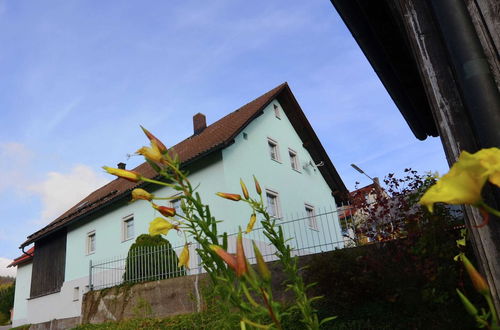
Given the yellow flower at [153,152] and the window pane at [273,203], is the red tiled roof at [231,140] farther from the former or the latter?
the yellow flower at [153,152]

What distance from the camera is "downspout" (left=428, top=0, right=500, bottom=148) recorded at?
4.15ft

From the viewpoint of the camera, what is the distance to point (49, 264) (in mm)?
18438

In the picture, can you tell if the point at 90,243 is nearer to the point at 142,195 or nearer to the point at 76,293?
the point at 76,293

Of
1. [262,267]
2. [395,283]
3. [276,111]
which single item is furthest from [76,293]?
[262,267]

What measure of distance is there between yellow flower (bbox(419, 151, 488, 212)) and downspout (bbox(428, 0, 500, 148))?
32.2 inches

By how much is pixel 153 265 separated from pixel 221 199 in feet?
12.1

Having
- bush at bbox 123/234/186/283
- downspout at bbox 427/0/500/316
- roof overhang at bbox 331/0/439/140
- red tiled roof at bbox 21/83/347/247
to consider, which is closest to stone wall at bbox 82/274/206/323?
bush at bbox 123/234/186/283

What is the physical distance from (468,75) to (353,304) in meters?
4.55

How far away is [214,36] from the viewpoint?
731 cm

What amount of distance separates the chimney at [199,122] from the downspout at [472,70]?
17.5 m

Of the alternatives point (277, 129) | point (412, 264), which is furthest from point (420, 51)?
point (277, 129)

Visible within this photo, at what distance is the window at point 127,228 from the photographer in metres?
15.1

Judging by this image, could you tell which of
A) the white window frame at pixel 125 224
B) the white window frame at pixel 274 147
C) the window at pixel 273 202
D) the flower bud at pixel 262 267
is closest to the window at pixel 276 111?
the white window frame at pixel 274 147

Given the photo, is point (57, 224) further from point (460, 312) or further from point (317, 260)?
point (460, 312)
